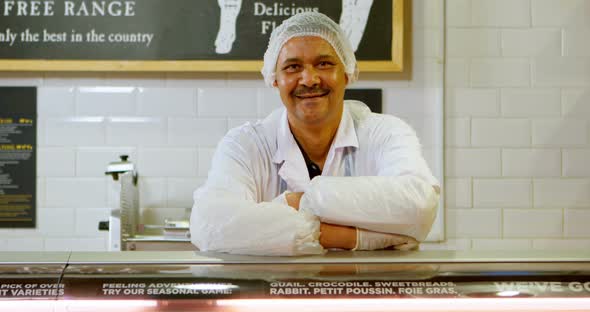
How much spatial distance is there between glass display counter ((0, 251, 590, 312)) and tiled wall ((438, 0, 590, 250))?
2.08 metres

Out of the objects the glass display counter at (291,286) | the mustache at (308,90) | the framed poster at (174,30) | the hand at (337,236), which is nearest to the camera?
the glass display counter at (291,286)

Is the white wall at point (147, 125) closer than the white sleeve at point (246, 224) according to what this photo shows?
No

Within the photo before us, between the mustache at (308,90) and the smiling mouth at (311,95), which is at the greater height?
the mustache at (308,90)

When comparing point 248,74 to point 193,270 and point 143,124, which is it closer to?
point 143,124

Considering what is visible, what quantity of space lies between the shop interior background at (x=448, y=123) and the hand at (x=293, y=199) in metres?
1.65

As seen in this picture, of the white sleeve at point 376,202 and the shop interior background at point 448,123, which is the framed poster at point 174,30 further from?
the white sleeve at point 376,202

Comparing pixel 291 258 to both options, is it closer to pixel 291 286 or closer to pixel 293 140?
pixel 291 286

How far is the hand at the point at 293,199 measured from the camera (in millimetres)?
1410

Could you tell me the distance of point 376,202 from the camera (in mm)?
1314

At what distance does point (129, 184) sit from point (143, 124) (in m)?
0.34

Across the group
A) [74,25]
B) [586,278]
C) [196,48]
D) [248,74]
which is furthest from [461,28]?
[586,278]

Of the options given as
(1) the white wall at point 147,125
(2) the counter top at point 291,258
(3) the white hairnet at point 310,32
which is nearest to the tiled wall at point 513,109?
(1) the white wall at point 147,125

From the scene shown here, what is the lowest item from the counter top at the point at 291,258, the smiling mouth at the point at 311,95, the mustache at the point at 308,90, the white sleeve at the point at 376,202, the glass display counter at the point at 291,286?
the glass display counter at the point at 291,286

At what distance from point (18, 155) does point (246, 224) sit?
214 centimetres
